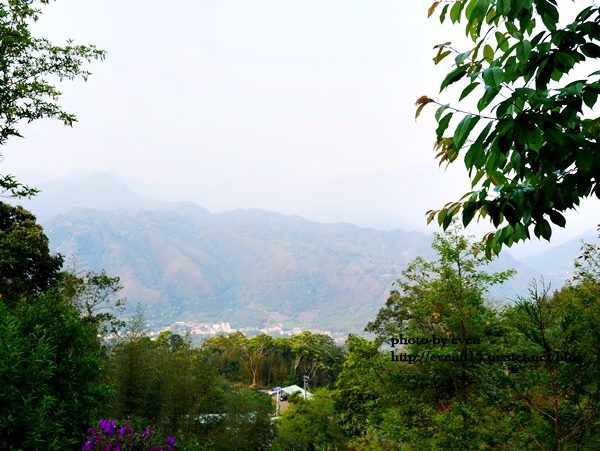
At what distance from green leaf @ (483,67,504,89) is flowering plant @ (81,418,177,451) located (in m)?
2.75

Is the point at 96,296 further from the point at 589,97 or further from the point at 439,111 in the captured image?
the point at 589,97

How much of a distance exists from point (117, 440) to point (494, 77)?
2.85 m

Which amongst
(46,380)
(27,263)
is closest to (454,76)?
(46,380)

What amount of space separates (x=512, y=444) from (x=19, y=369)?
3238 millimetres

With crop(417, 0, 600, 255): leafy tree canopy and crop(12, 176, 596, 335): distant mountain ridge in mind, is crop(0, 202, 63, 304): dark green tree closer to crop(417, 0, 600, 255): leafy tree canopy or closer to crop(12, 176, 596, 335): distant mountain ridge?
crop(417, 0, 600, 255): leafy tree canopy

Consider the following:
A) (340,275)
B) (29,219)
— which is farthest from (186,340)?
(340,275)

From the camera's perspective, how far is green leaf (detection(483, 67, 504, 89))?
906 mm

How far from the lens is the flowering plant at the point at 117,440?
240 centimetres

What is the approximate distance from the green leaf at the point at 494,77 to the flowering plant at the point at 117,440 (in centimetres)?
275

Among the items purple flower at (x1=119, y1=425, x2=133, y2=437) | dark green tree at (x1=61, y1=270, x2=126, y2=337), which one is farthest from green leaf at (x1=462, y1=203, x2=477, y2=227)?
dark green tree at (x1=61, y1=270, x2=126, y2=337)

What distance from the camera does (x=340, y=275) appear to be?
182 m

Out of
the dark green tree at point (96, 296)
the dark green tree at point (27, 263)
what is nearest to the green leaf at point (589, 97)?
the dark green tree at point (27, 263)

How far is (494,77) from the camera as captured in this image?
913 mm

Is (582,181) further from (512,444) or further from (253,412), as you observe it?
(253,412)
